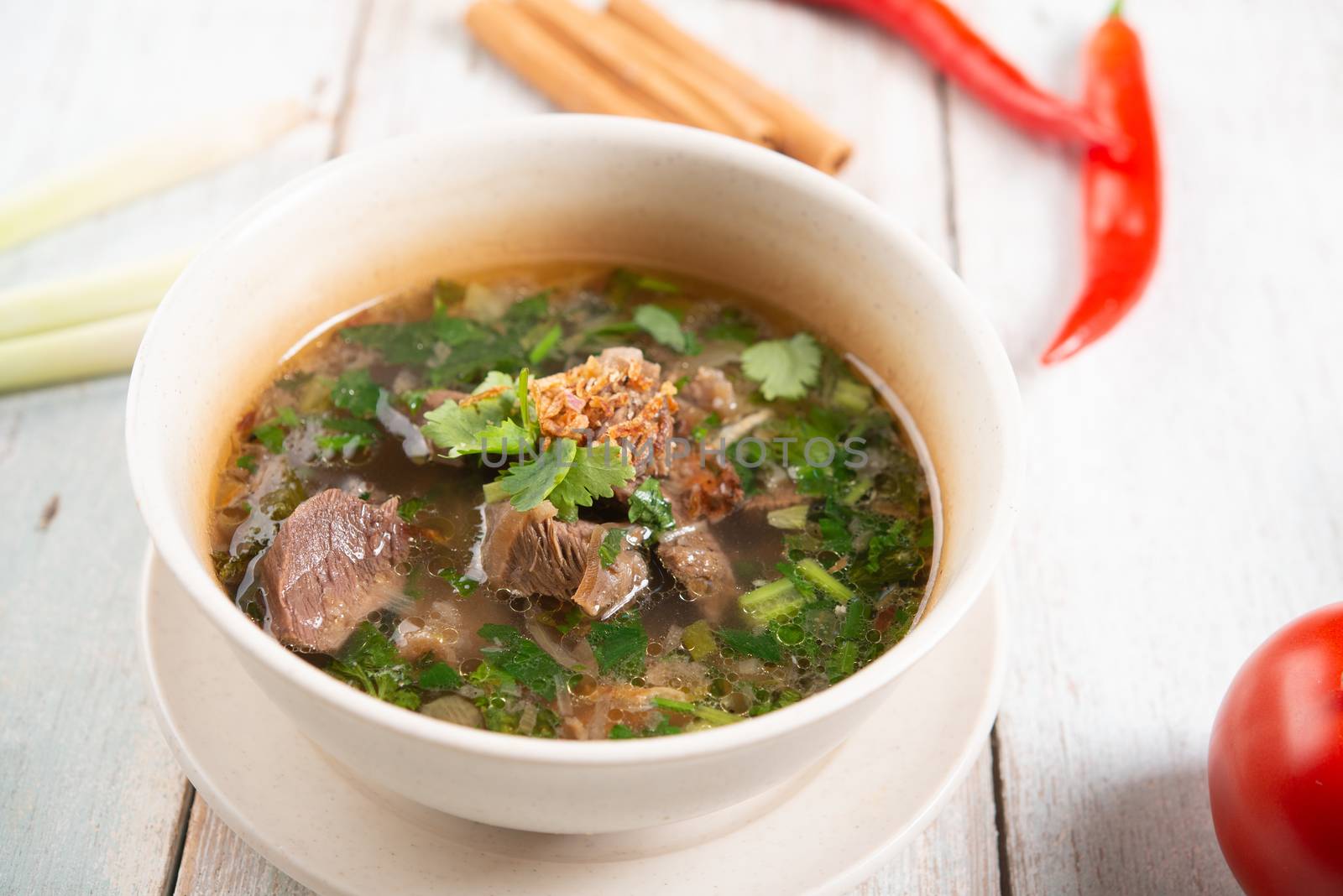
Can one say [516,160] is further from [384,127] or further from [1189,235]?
[1189,235]

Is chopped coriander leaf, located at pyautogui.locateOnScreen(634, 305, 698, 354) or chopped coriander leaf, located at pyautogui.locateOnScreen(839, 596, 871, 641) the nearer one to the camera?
chopped coriander leaf, located at pyautogui.locateOnScreen(839, 596, 871, 641)

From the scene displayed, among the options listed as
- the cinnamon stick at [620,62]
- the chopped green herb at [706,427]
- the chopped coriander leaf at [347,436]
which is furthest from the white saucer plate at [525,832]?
the cinnamon stick at [620,62]

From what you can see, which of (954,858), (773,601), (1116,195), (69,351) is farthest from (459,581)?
(1116,195)

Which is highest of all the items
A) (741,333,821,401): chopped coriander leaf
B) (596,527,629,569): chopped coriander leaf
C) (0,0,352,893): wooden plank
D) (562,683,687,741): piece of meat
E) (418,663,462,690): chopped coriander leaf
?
(741,333,821,401): chopped coriander leaf

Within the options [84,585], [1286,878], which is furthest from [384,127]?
[1286,878]

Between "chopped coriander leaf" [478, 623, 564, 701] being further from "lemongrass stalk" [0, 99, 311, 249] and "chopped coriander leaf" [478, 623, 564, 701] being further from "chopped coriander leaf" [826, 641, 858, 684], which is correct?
"lemongrass stalk" [0, 99, 311, 249]

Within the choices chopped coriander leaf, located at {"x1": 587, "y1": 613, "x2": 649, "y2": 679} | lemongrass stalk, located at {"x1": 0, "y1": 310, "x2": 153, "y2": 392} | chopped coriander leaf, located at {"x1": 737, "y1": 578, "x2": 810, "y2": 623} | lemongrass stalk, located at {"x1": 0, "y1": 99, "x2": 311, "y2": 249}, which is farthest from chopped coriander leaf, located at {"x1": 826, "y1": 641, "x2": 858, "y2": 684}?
lemongrass stalk, located at {"x1": 0, "y1": 99, "x2": 311, "y2": 249}
